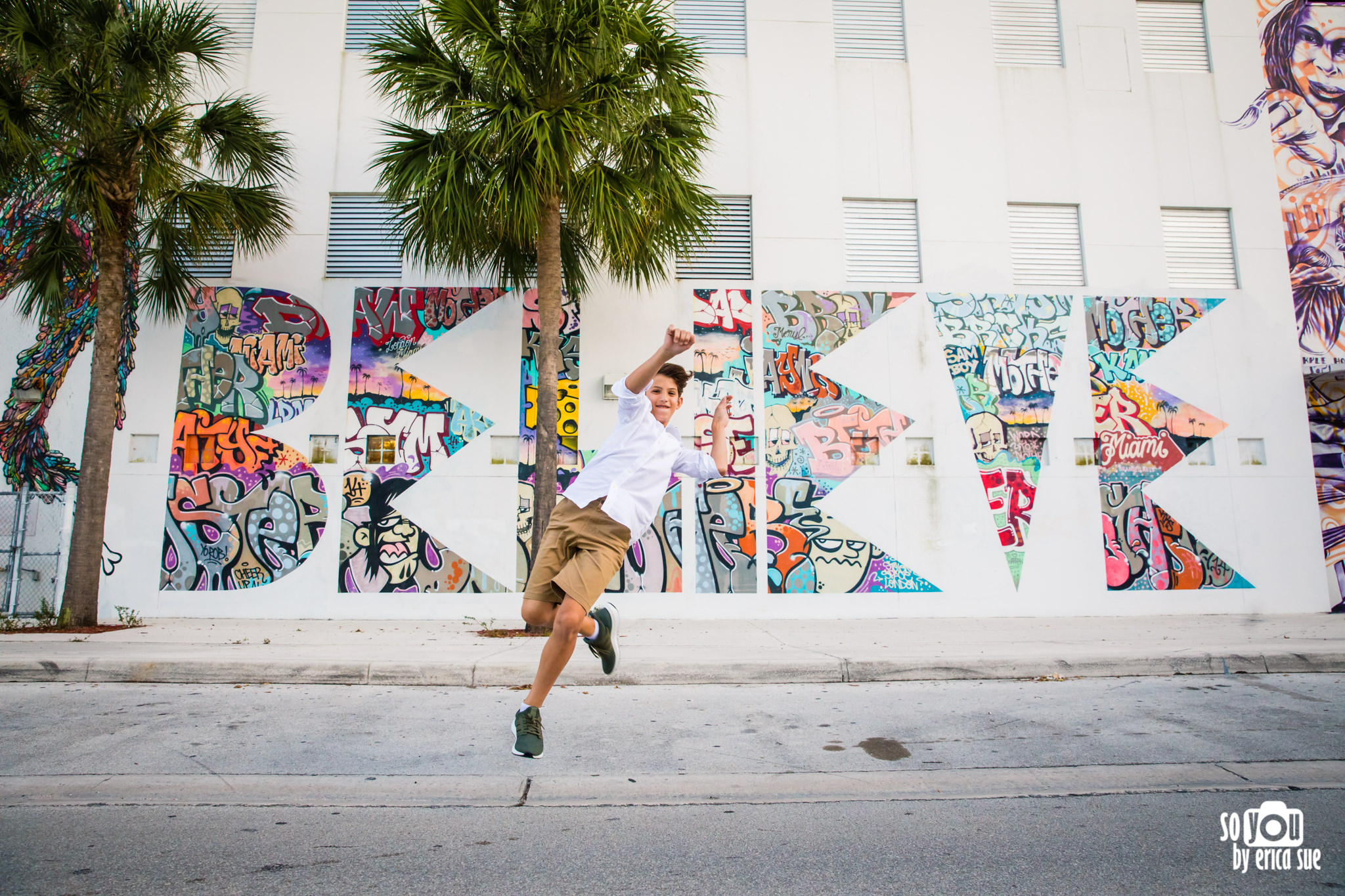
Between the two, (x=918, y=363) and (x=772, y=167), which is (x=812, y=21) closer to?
(x=772, y=167)

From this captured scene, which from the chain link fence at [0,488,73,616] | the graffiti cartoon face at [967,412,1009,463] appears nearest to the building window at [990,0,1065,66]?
the graffiti cartoon face at [967,412,1009,463]

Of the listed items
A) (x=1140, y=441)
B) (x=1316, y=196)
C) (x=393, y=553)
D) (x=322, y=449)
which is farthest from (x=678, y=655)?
(x=1316, y=196)

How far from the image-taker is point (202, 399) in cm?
1052

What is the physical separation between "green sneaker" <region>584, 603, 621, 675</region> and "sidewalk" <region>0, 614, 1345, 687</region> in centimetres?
216

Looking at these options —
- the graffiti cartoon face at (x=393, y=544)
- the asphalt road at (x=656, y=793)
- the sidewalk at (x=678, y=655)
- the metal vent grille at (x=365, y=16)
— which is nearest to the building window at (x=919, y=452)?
the sidewalk at (x=678, y=655)

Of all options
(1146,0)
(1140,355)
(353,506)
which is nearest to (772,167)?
(1140,355)

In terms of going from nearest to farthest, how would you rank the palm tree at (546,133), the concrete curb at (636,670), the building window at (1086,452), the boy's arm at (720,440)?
the boy's arm at (720,440) → the concrete curb at (636,670) → the palm tree at (546,133) → the building window at (1086,452)

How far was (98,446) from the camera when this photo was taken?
863cm

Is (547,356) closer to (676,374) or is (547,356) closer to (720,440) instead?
(676,374)

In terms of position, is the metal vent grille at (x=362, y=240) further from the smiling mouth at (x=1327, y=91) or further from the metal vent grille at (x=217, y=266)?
the smiling mouth at (x=1327, y=91)

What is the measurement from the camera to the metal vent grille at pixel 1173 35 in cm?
1214

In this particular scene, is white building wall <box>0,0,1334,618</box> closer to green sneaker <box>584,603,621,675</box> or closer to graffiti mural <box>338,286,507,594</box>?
graffiti mural <box>338,286,507,594</box>

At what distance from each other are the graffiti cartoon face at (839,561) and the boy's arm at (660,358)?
24.3ft

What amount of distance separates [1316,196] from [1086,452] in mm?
5750
